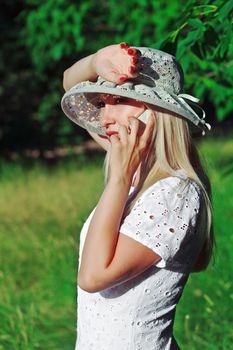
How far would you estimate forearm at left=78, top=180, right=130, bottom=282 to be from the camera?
7.88 ft

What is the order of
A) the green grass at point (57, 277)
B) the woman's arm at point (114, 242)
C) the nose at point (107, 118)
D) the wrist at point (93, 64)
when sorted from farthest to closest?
the green grass at point (57, 277)
the wrist at point (93, 64)
the nose at point (107, 118)
the woman's arm at point (114, 242)

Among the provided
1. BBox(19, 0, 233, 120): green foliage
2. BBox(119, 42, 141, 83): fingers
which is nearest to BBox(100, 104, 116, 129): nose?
BBox(119, 42, 141, 83): fingers

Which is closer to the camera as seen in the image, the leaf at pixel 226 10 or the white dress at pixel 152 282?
the white dress at pixel 152 282

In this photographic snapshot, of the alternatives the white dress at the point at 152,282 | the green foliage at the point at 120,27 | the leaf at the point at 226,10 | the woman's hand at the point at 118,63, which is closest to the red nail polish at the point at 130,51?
the woman's hand at the point at 118,63

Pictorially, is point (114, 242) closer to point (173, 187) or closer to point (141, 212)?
point (141, 212)

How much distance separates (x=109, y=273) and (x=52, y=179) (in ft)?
30.5

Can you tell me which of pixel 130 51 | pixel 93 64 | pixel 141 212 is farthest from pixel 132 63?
pixel 141 212

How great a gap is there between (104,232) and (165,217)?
175 mm

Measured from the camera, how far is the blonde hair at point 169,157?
254 centimetres

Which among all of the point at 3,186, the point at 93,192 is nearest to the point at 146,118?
the point at 93,192

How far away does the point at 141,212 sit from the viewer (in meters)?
2.48

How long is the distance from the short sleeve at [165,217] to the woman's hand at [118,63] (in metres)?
0.30

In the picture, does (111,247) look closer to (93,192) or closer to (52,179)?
(93,192)

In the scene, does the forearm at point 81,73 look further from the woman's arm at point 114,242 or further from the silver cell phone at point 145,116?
the woman's arm at point 114,242
